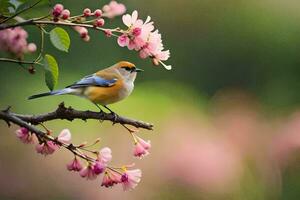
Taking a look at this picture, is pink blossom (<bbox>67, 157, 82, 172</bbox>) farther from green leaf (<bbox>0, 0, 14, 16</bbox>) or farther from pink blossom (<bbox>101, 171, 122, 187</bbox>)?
green leaf (<bbox>0, 0, 14, 16</bbox>)

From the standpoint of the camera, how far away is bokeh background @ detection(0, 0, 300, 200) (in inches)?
171

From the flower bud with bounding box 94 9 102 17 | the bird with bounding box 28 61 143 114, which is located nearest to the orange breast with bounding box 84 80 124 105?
the bird with bounding box 28 61 143 114

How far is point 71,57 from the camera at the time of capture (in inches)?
239

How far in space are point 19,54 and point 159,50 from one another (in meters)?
0.23

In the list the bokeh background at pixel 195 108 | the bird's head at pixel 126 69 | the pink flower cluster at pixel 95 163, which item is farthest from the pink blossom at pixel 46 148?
the bokeh background at pixel 195 108

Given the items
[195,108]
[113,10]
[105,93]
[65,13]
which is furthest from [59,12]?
[195,108]

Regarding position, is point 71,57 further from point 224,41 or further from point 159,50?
point 159,50

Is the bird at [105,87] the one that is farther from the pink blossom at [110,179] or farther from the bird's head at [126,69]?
the pink blossom at [110,179]

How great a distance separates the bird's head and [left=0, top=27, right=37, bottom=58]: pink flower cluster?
2.94ft

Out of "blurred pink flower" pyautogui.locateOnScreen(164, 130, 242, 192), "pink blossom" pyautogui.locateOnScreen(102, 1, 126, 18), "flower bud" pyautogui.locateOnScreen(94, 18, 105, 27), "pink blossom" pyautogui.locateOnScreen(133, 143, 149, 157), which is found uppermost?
"blurred pink flower" pyautogui.locateOnScreen(164, 130, 242, 192)

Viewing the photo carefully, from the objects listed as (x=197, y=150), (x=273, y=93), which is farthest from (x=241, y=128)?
(x=273, y=93)

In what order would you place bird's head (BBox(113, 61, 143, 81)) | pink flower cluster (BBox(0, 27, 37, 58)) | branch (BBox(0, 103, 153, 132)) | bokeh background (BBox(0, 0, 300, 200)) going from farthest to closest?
bokeh background (BBox(0, 0, 300, 200)) < bird's head (BBox(113, 61, 143, 81)) < branch (BBox(0, 103, 153, 132)) < pink flower cluster (BBox(0, 27, 37, 58))

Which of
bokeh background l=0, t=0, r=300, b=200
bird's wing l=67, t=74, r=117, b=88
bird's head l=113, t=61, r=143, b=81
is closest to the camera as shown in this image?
bird's wing l=67, t=74, r=117, b=88

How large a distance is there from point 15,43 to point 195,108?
472 centimetres
